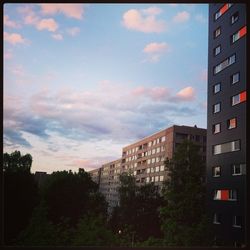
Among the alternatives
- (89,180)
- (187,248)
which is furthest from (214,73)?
(187,248)

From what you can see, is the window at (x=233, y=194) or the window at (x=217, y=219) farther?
the window at (x=217, y=219)

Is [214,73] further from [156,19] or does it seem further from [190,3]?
[190,3]

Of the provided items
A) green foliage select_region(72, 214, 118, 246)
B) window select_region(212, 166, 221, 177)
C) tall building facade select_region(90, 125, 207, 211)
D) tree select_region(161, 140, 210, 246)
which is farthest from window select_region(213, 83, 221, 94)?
green foliage select_region(72, 214, 118, 246)

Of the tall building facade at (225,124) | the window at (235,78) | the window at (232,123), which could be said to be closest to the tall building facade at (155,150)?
the tall building facade at (225,124)

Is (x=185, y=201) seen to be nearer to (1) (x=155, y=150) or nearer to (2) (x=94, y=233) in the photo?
(2) (x=94, y=233)

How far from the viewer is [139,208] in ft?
56.0

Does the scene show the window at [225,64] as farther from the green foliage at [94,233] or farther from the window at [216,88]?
the green foliage at [94,233]

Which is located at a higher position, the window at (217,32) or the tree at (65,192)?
the window at (217,32)

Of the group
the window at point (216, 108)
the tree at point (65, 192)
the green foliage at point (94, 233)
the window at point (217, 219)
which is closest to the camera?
the green foliage at point (94, 233)

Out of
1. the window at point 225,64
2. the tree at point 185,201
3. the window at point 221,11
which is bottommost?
the tree at point 185,201

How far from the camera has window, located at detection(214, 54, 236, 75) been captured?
1673 centimetres

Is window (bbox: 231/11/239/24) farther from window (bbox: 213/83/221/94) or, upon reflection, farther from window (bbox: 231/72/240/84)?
window (bbox: 213/83/221/94)

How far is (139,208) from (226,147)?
17.1ft

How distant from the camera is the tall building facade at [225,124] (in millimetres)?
15336
